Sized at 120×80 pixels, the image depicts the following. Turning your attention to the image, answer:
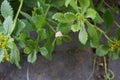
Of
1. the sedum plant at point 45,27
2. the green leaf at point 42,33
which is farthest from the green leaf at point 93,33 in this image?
the green leaf at point 42,33

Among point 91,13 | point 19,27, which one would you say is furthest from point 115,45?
point 19,27

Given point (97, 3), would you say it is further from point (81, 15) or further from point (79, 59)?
point (81, 15)

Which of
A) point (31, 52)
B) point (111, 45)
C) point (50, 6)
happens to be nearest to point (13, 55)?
point (31, 52)

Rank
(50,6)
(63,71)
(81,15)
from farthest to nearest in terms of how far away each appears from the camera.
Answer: (63,71)
(50,6)
(81,15)

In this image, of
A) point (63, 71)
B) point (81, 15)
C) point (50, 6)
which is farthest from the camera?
point (63, 71)

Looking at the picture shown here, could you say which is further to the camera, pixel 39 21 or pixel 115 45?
pixel 115 45

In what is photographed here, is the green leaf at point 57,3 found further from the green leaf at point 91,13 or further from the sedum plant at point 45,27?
the green leaf at point 91,13

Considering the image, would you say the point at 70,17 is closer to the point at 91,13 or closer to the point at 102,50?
the point at 91,13

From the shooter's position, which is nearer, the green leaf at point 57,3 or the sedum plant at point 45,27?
the sedum plant at point 45,27
